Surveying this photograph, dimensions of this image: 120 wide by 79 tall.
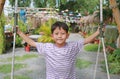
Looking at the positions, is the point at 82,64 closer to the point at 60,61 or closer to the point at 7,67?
the point at 7,67

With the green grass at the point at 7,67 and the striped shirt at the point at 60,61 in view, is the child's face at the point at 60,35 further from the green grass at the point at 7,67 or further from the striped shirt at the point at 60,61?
A: the green grass at the point at 7,67

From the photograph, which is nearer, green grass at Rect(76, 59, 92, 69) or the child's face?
the child's face

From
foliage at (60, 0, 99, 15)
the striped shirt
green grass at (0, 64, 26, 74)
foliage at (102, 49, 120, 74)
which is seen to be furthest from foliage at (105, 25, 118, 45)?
foliage at (60, 0, 99, 15)

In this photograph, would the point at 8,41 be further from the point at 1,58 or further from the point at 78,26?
the point at 78,26

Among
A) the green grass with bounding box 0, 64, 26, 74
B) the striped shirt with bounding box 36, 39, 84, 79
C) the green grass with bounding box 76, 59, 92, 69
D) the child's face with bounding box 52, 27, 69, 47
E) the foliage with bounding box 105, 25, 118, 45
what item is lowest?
the green grass with bounding box 76, 59, 92, 69

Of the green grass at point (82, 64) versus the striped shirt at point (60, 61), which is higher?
the striped shirt at point (60, 61)

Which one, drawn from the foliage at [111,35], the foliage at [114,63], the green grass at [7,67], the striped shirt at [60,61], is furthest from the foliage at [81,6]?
the striped shirt at [60,61]

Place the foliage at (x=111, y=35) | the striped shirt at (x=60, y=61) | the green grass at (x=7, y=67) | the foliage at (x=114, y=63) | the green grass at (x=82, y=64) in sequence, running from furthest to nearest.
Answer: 1. the foliage at (x=111, y=35)
2. the green grass at (x=82, y=64)
3. the foliage at (x=114, y=63)
4. the green grass at (x=7, y=67)
5. the striped shirt at (x=60, y=61)

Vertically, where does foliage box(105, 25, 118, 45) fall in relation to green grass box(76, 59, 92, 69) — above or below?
above

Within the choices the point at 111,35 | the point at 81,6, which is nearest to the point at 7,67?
the point at 111,35

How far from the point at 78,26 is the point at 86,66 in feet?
49.2

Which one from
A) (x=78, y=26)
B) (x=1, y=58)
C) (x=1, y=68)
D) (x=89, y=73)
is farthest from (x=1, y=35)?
(x=78, y=26)

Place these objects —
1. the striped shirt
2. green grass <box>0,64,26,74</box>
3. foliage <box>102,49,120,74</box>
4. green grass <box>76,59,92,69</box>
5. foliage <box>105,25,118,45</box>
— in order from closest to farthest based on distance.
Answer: the striped shirt, green grass <box>0,64,26,74</box>, foliage <box>102,49,120,74</box>, green grass <box>76,59,92,69</box>, foliage <box>105,25,118,45</box>

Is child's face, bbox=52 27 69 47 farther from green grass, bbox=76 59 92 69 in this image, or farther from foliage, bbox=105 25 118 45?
foliage, bbox=105 25 118 45
